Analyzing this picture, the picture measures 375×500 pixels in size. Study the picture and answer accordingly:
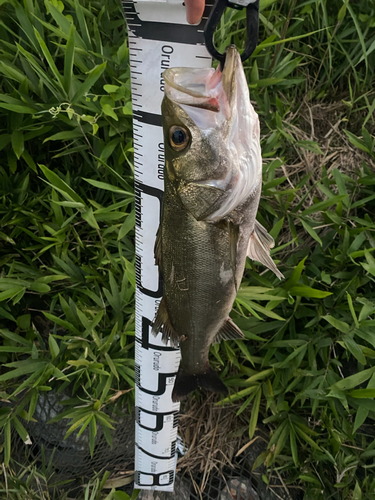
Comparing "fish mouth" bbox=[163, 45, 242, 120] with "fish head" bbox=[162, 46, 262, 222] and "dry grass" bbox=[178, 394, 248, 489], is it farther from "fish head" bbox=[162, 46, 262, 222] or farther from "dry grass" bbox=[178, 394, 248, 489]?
"dry grass" bbox=[178, 394, 248, 489]

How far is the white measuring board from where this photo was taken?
1062 millimetres

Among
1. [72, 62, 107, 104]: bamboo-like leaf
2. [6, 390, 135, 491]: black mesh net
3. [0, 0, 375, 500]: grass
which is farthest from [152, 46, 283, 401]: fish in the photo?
[6, 390, 135, 491]: black mesh net

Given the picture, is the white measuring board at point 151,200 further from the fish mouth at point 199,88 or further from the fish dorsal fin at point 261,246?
the fish dorsal fin at point 261,246

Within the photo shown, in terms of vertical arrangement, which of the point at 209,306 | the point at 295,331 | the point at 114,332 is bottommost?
the point at 295,331

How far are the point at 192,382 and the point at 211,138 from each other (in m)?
1.01

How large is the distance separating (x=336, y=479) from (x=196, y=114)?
6.65 feet

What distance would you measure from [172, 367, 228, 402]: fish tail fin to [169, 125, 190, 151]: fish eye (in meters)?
0.93

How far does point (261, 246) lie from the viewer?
1.09 metres

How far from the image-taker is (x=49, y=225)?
71.7 inches

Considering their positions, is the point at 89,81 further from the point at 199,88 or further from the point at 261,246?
the point at 261,246

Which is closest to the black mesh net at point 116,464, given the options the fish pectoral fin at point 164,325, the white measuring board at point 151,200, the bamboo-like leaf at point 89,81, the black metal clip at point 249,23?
the white measuring board at point 151,200

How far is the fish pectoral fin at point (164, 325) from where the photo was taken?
118 cm

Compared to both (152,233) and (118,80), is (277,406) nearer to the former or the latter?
(152,233)

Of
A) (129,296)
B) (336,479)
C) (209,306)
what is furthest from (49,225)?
(336,479)
